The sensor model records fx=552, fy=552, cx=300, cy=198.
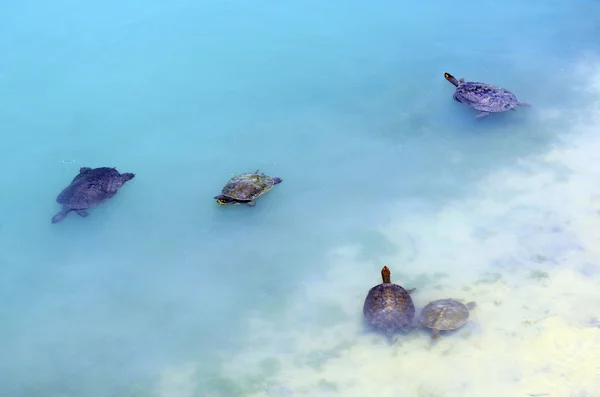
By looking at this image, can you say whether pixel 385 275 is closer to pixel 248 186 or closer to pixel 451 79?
pixel 248 186

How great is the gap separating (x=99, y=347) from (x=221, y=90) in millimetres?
4595

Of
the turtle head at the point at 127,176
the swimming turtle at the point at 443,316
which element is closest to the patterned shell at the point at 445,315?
the swimming turtle at the point at 443,316

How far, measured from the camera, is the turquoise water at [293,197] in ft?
17.3

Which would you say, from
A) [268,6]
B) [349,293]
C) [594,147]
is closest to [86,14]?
[268,6]

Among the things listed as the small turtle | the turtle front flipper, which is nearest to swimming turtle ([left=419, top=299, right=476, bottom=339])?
the small turtle

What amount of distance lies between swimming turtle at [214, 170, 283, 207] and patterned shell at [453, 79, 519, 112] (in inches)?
118

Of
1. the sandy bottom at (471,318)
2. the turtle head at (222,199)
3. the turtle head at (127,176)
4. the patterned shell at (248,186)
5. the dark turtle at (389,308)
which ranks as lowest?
the sandy bottom at (471,318)

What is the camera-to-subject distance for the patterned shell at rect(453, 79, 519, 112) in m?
7.40

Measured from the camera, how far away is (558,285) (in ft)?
18.0

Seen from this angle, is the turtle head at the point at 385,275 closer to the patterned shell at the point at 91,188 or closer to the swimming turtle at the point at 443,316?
the swimming turtle at the point at 443,316

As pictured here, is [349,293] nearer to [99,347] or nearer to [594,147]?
[99,347]

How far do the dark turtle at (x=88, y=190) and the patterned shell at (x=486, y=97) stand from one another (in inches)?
187

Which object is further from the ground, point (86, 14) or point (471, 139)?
point (86, 14)

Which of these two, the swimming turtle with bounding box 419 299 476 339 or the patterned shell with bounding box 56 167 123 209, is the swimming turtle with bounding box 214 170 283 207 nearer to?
the patterned shell with bounding box 56 167 123 209
